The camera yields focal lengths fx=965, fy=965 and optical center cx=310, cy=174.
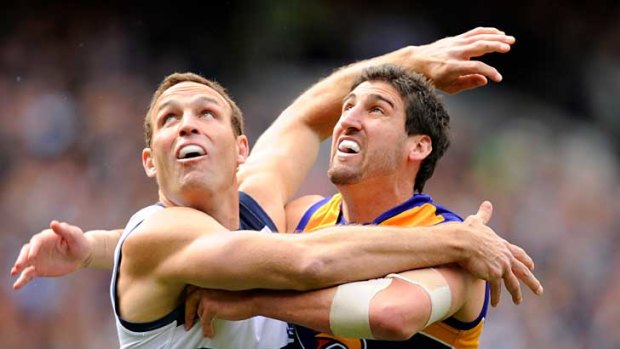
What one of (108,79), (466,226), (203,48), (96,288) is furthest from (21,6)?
(466,226)

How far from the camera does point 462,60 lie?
Result: 4.87m

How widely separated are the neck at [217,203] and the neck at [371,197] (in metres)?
0.51

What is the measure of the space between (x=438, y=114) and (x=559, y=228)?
4.46 metres

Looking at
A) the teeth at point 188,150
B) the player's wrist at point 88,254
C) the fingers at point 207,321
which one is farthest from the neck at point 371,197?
the player's wrist at point 88,254

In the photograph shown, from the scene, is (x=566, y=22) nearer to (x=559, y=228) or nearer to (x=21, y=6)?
(x=559, y=228)

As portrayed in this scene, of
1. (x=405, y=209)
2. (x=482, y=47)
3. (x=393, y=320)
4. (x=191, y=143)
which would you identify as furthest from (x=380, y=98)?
(x=393, y=320)

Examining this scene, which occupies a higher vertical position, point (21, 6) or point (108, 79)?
point (21, 6)

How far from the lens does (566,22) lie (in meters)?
9.56

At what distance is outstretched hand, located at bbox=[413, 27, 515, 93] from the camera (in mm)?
4809

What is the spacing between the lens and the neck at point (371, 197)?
4.45m

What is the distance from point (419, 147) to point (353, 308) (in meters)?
1.22

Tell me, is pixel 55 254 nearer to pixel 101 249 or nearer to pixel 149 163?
pixel 101 249

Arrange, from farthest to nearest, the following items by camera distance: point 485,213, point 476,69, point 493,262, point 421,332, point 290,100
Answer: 1. point 290,100
2. point 476,69
3. point 485,213
4. point 421,332
5. point 493,262

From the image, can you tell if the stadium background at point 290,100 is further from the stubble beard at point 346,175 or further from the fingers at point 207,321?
the fingers at point 207,321
